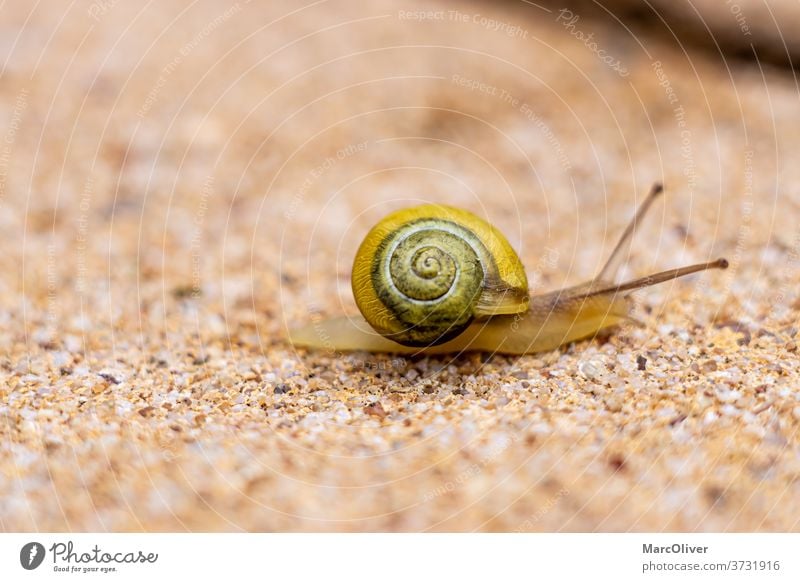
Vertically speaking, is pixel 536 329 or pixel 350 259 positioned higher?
pixel 350 259

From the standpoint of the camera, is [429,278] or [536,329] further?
[536,329]

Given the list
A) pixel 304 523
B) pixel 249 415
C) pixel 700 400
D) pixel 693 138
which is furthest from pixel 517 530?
pixel 693 138

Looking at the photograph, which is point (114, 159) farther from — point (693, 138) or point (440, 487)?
point (693, 138)

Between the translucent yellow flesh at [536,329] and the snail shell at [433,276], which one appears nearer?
the snail shell at [433,276]

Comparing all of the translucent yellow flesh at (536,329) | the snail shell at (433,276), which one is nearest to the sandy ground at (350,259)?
the translucent yellow flesh at (536,329)
